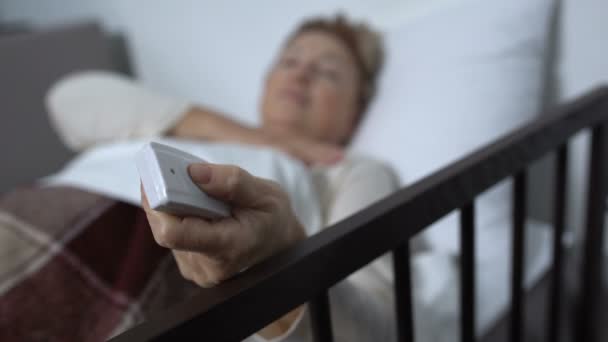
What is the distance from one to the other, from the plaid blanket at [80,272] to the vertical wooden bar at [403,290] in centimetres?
19

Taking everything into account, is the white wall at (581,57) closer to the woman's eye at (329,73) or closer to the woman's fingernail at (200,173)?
the woman's eye at (329,73)

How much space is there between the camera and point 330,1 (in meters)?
1.12

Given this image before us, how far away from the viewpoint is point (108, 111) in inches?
35.6

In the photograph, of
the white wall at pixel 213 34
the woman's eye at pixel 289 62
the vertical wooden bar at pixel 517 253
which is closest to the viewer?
the vertical wooden bar at pixel 517 253

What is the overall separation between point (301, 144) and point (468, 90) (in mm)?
276

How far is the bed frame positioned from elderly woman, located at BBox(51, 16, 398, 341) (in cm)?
2

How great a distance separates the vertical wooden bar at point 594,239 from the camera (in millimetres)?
641

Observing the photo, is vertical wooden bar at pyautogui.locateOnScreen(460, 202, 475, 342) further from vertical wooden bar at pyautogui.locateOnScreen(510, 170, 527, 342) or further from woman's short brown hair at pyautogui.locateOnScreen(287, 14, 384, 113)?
woman's short brown hair at pyautogui.locateOnScreen(287, 14, 384, 113)

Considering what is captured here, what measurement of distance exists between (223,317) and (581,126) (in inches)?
18.2

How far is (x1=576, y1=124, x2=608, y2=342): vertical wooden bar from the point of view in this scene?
2.10 feet

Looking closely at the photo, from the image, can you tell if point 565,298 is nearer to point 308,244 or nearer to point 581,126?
point 581,126

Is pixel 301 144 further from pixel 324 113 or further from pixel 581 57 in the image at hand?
pixel 581 57

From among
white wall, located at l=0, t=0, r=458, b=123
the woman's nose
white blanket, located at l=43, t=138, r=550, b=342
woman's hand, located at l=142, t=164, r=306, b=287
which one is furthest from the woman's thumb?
white wall, located at l=0, t=0, r=458, b=123

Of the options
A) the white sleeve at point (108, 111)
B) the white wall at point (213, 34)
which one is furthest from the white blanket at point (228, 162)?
the white wall at point (213, 34)
